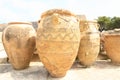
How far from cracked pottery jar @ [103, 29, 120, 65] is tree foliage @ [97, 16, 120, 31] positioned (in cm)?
1503

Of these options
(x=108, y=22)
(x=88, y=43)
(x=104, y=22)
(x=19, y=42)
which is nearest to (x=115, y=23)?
(x=108, y=22)

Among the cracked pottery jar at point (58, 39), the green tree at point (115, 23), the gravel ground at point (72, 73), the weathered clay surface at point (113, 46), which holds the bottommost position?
the green tree at point (115, 23)

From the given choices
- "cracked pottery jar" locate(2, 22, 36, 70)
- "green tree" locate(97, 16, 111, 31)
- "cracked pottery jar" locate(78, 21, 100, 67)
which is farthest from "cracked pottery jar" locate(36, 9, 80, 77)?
"green tree" locate(97, 16, 111, 31)

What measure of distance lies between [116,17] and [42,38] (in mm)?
18235

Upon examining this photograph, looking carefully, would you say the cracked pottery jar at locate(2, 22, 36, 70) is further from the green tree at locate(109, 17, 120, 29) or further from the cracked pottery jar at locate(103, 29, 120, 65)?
the green tree at locate(109, 17, 120, 29)

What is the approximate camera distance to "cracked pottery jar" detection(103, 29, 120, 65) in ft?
12.6

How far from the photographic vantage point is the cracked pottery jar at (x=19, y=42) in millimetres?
3260

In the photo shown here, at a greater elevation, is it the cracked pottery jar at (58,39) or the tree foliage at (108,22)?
the cracked pottery jar at (58,39)

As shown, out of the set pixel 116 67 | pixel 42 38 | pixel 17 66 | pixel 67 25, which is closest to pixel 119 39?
pixel 116 67

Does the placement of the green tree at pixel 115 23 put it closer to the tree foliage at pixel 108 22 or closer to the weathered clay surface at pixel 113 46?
the tree foliage at pixel 108 22

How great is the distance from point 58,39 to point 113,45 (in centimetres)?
152

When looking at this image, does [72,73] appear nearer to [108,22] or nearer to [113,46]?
[113,46]

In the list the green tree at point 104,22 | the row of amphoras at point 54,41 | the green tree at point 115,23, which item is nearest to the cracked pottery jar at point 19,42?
the row of amphoras at point 54,41

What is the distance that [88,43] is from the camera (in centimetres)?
355
